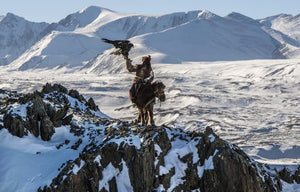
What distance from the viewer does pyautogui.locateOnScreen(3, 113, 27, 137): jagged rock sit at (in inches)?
729

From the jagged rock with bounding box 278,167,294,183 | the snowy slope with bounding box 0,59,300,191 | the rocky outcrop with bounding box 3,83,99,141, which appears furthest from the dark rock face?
the jagged rock with bounding box 278,167,294,183

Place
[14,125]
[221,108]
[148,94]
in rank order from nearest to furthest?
[14,125], [148,94], [221,108]

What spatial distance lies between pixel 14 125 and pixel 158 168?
684 cm

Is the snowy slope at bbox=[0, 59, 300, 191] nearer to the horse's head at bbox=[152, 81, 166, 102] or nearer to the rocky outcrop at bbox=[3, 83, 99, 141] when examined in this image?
the rocky outcrop at bbox=[3, 83, 99, 141]

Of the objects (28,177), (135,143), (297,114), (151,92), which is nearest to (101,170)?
(135,143)

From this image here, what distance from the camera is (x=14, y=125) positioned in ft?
61.1

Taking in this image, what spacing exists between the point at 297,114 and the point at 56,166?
87.8 meters

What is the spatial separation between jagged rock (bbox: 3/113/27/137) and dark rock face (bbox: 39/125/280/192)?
3.22 metres

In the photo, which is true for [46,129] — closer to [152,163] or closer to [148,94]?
[148,94]

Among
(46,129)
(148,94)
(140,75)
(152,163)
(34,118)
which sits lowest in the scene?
(152,163)

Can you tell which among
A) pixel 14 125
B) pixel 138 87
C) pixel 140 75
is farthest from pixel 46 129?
pixel 140 75

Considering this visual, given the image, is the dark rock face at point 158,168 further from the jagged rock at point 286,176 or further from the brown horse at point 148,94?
the jagged rock at point 286,176

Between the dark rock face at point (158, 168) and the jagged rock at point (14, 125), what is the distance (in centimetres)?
322

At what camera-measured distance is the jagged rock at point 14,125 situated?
1852cm
